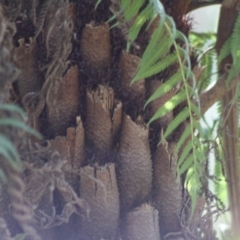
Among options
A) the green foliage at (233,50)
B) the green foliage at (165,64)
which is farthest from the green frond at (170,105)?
the green foliage at (233,50)

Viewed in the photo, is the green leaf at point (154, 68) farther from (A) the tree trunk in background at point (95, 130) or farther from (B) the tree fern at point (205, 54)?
(B) the tree fern at point (205, 54)

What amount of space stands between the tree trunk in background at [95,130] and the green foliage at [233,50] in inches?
5.8

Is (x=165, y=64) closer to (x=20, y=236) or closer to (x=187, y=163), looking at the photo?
(x=187, y=163)

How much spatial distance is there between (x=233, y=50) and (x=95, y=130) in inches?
12.1

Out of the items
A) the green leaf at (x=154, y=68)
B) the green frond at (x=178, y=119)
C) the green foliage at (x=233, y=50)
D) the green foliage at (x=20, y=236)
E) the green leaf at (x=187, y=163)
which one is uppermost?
the green foliage at (x=233, y=50)

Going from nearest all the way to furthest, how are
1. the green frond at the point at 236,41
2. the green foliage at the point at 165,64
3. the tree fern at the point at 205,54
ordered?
the green foliage at the point at 165,64 < the green frond at the point at 236,41 < the tree fern at the point at 205,54

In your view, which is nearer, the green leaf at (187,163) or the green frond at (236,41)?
the green leaf at (187,163)

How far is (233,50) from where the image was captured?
0.95 meters

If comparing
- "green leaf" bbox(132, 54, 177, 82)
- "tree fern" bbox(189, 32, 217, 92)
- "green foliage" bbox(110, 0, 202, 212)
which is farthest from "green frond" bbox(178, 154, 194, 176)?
"tree fern" bbox(189, 32, 217, 92)

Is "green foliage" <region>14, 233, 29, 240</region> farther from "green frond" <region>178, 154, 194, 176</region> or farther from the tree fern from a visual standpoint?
the tree fern

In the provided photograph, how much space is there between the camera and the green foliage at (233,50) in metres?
0.96

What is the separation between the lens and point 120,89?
88 centimetres

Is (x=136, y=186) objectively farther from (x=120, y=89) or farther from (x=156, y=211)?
(x=120, y=89)

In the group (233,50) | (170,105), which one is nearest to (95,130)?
(170,105)
